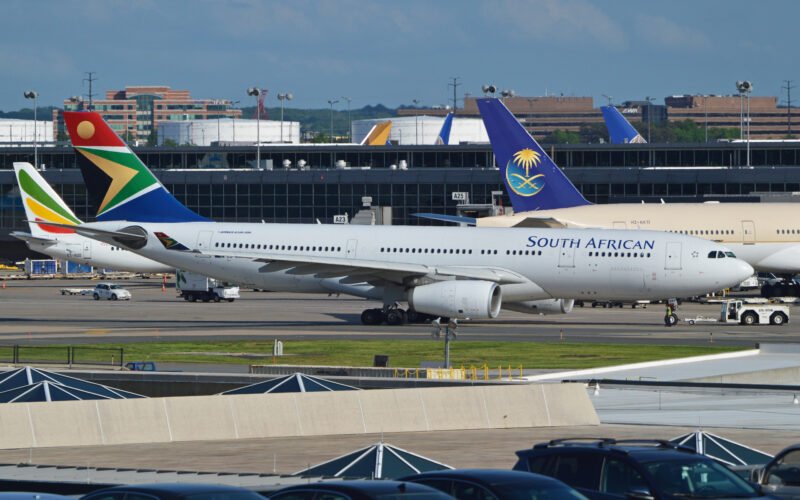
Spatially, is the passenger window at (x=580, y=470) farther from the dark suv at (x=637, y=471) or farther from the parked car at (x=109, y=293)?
the parked car at (x=109, y=293)

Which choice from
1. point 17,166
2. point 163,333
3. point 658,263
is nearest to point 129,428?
point 163,333

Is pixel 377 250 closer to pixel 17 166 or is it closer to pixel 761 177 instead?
pixel 17 166

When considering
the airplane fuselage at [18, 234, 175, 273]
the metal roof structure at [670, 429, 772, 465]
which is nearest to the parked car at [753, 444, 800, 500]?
the metal roof structure at [670, 429, 772, 465]

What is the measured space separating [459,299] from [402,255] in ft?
16.7

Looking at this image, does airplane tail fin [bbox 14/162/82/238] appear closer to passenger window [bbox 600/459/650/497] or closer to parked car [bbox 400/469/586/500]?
passenger window [bbox 600/459/650/497]

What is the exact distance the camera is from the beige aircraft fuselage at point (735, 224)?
7488 centimetres

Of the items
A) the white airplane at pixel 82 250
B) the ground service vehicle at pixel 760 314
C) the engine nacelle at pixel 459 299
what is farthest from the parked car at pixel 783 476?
the white airplane at pixel 82 250

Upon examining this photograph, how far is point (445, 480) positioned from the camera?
610 inches

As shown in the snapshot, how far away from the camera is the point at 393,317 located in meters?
60.3

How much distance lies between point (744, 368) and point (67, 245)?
43.9 metres

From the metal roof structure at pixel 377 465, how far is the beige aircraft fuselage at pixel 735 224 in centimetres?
5373

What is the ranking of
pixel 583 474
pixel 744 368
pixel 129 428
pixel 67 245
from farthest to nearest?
pixel 67 245
pixel 744 368
pixel 129 428
pixel 583 474

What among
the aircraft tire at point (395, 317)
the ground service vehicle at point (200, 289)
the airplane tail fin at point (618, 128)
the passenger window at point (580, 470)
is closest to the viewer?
the passenger window at point (580, 470)

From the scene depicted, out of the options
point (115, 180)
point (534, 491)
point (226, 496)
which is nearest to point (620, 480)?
point (534, 491)
